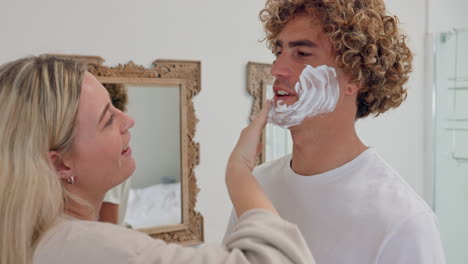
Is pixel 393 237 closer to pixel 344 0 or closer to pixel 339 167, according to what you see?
pixel 339 167

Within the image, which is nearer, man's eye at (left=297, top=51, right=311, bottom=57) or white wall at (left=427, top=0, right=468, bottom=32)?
man's eye at (left=297, top=51, right=311, bottom=57)

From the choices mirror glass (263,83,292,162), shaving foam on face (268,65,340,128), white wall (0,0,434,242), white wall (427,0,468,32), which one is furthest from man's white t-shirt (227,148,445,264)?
→ white wall (427,0,468,32)

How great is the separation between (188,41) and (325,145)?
895mm

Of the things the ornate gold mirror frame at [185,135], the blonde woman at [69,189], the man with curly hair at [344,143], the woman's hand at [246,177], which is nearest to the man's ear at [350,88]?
the man with curly hair at [344,143]

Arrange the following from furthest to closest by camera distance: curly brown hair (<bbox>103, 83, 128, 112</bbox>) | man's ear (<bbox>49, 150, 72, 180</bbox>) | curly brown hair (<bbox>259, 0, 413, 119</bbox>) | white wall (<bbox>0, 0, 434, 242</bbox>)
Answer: curly brown hair (<bbox>103, 83, 128, 112</bbox>) → white wall (<bbox>0, 0, 434, 242</bbox>) → curly brown hair (<bbox>259, 0, 413, 119</bbox>) → man's ear (<bbox>49, 150, 72, 180</bbox>)

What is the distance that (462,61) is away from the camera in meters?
2.81

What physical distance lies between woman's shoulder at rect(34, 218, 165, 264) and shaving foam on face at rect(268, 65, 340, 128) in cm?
51

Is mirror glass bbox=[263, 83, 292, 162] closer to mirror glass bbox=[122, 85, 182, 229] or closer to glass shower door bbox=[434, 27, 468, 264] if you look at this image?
mirror glass bbox=[122, 85, 182, 229]

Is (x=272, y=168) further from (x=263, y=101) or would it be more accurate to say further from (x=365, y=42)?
(x=263, y=101)

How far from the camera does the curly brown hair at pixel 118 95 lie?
1630 mm

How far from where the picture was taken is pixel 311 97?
3.72 feet

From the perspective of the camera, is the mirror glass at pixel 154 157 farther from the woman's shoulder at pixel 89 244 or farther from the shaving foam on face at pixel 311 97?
the woman's shoulder at pixel 89 244

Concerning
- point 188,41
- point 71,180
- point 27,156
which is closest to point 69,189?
point 71,180

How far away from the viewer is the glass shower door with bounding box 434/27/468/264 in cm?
282
